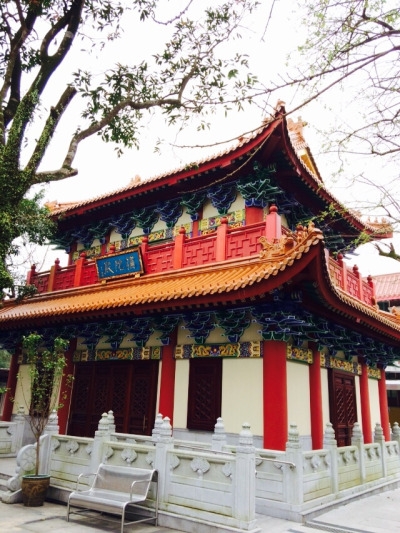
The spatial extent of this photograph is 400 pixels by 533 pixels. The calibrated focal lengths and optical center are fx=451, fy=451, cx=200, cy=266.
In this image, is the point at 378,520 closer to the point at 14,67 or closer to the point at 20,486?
the point at 20,486

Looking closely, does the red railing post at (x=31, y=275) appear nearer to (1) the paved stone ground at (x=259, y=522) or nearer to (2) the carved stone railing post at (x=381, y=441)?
(1) the paved stone ground at (x=259, y=522)

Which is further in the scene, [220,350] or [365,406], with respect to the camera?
[365,406]

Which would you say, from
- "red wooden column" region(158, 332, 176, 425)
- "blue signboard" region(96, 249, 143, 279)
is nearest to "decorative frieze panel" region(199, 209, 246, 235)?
"blue signboard" region(96, 249, 143, 279)

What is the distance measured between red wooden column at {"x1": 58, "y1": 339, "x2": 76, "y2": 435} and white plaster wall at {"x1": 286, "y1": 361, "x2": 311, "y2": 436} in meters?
4.96

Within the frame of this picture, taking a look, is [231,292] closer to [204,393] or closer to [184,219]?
[204,393]

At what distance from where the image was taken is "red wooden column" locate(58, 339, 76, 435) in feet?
33.3

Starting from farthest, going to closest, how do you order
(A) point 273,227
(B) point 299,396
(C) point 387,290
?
1. (C) point 387,290
2. (B) point 299,396
3. (A) point 273,227

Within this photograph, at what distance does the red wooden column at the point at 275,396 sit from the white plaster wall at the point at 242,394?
0.17m

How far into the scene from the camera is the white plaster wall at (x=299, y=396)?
770 cm

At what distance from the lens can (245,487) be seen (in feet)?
16.6

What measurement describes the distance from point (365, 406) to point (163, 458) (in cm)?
655

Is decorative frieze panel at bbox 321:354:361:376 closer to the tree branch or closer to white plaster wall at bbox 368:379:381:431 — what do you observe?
white plaster wall at bbox 368:379:381:431

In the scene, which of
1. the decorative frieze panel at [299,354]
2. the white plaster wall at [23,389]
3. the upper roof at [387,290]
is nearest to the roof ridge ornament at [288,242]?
the decorative frieze panel at [299,354]

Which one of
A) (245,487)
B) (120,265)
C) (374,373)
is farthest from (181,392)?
(374,373)
